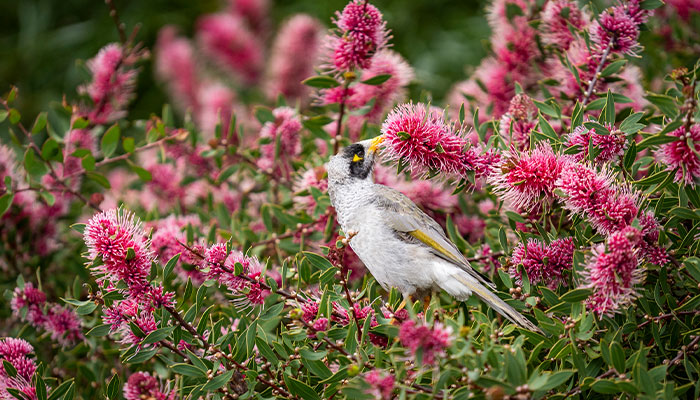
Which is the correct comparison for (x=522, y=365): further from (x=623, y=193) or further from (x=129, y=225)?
(x=129, y=225)

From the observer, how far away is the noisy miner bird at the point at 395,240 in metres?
1.62

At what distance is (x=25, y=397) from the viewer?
1.47m

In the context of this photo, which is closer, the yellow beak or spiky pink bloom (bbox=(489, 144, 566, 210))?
spiky pink bloom (bbox=(489, 144, 566, 210))

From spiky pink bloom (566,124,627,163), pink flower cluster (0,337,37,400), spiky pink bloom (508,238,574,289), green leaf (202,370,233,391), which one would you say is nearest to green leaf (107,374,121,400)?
pink flower cluster (0,337,37,400)

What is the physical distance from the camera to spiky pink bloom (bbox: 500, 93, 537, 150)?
164cm

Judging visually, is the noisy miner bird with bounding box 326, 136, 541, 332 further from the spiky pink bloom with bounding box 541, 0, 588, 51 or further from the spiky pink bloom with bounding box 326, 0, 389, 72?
the spiky pink bloom with bounding box 541, 0, 588, 51

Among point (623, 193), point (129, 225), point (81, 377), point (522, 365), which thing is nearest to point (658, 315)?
point (623, 193)

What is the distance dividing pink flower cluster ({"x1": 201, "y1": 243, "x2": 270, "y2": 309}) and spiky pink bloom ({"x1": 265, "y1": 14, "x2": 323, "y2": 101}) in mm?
1946

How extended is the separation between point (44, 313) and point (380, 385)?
1.27m

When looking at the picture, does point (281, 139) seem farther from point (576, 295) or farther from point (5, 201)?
point (576, 295)

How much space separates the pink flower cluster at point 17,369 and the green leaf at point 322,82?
114cm

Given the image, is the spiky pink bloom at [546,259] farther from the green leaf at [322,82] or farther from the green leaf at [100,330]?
the green leaf at [100,330]

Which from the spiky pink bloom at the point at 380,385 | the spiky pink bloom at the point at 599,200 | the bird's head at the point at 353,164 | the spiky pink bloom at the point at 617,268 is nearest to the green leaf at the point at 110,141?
the bird's head at the point at 353,164

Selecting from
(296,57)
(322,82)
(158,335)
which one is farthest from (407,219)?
(296,57)
